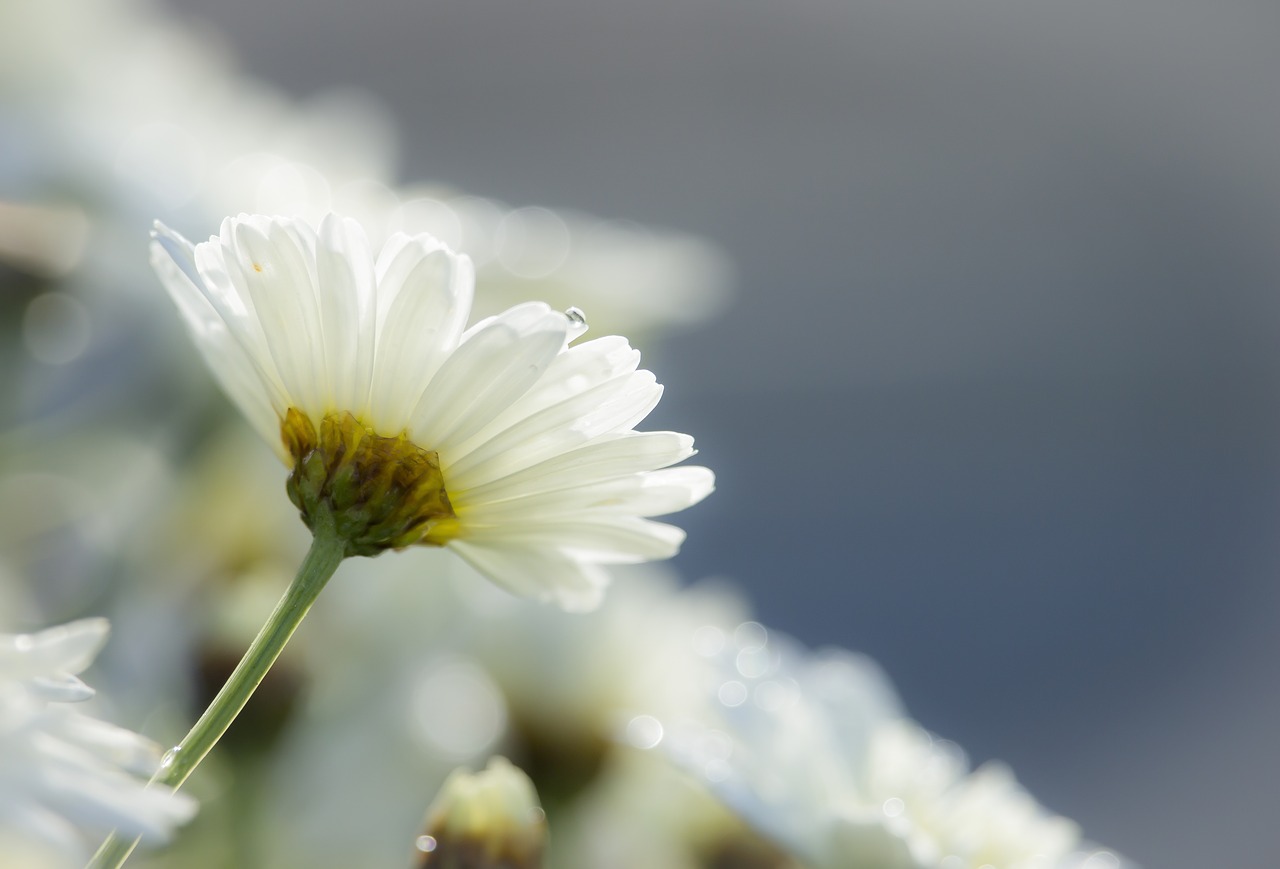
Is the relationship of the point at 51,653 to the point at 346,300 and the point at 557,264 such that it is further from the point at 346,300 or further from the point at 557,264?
the point at 557,264

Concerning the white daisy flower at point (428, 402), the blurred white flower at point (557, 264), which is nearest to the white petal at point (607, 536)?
the white daisy flower at point (428, 402)

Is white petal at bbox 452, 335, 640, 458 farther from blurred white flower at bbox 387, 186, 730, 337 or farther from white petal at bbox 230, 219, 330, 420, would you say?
blurred white flower at bbox 387, 186, 730, 337

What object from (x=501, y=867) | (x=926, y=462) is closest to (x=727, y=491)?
(x=926, y=462)

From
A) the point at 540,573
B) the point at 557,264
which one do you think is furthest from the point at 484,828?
the point at 557,264

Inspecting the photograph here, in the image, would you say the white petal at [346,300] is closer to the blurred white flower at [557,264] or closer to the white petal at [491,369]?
the white petal at [491,369]

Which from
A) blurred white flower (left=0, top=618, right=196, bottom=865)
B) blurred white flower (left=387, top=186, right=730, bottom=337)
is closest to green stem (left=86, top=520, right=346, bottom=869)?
blurred white flower (left=0, top=618, right=196, bottom=865)
